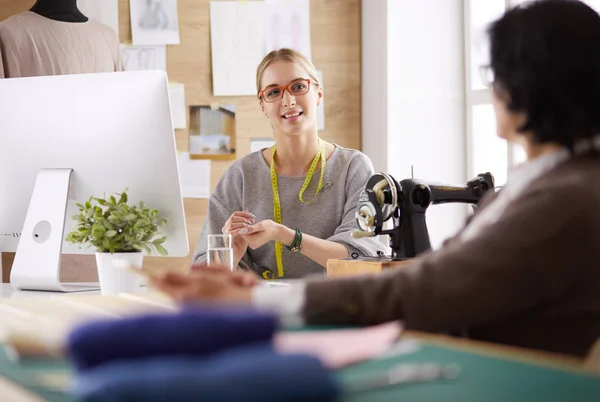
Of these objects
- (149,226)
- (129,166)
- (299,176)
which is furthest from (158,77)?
(299,176)

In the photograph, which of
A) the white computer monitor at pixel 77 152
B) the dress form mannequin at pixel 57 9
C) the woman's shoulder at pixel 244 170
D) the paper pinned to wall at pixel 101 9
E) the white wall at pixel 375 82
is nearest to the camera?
the white computer monitor at pixel 77 152

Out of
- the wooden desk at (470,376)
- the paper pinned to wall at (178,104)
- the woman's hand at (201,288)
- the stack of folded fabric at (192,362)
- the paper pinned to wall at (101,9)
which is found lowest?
the wooden desk at (470,376)

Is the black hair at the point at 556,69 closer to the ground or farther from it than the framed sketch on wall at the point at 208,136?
farther from it

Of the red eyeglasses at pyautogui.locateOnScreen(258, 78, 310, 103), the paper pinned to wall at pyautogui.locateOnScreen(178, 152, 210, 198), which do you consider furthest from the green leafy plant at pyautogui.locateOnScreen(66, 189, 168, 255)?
the paper pinned to wall at pyautogui.locateOnScreen(178, 152, 210, 198)

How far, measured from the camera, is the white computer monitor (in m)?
1.87

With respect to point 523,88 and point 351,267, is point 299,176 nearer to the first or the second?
point 351,267

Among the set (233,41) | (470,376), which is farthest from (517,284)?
(233,41)

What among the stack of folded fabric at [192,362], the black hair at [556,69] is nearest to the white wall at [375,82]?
the black hair at [556,69]

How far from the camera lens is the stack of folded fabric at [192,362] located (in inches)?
20.1

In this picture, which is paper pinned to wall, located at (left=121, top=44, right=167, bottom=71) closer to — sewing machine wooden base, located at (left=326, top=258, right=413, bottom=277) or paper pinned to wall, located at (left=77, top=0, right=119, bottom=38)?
paper pinned to wall, located at (left=77, top=0, right=119, bottom=38)

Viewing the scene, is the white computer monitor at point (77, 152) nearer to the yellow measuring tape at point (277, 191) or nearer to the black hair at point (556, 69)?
the yellow measuring tape at point (277, 191)

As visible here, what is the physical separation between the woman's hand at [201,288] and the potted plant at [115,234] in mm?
901

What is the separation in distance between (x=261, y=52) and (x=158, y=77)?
5.31 ft

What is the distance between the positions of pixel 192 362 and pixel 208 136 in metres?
2.89
